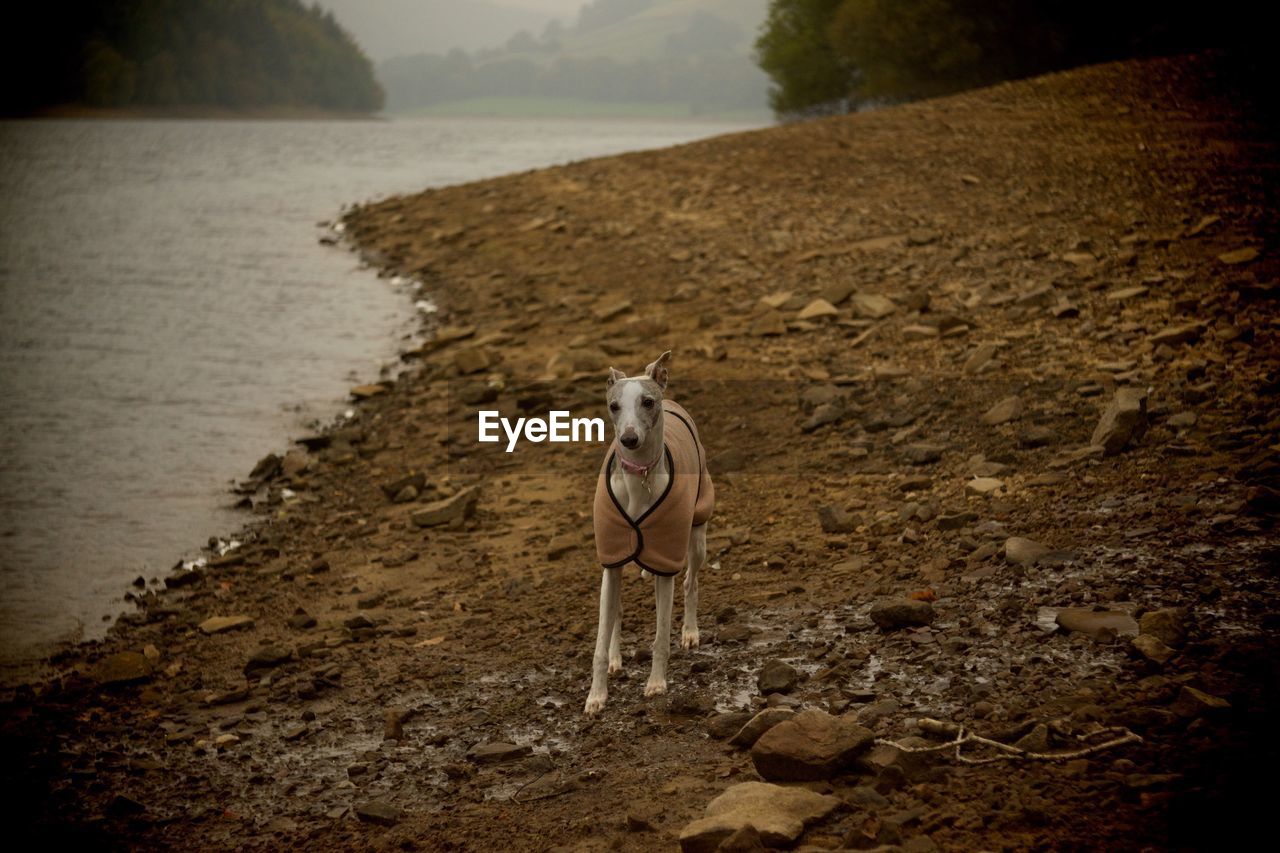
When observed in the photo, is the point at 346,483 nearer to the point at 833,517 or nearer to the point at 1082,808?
the point at 833,517

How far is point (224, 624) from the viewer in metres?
8.77

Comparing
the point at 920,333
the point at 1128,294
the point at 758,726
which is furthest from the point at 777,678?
the point at 1128,294

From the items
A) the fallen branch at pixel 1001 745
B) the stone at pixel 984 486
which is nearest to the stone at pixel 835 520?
the stone at pixel 984 486

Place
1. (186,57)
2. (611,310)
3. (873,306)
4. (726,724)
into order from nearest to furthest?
(726,724)
(873,306)
(611,310)
(186,57)

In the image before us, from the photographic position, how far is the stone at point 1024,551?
7.24 meters

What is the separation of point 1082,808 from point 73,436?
48.7 ft

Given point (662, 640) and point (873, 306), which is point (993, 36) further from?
point (662, 640)

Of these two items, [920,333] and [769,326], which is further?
[769,326]

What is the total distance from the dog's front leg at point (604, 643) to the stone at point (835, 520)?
104 inches

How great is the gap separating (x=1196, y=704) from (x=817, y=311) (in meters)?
9.73

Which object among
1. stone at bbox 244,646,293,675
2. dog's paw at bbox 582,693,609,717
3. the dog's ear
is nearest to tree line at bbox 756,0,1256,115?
the dog's ear

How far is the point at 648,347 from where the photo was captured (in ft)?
48.4

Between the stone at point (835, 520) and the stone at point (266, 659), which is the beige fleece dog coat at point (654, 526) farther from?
the stone at point (266, 659)

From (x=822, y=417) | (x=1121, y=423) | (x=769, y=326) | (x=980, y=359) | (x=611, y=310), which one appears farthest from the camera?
(x=611, y=310)
